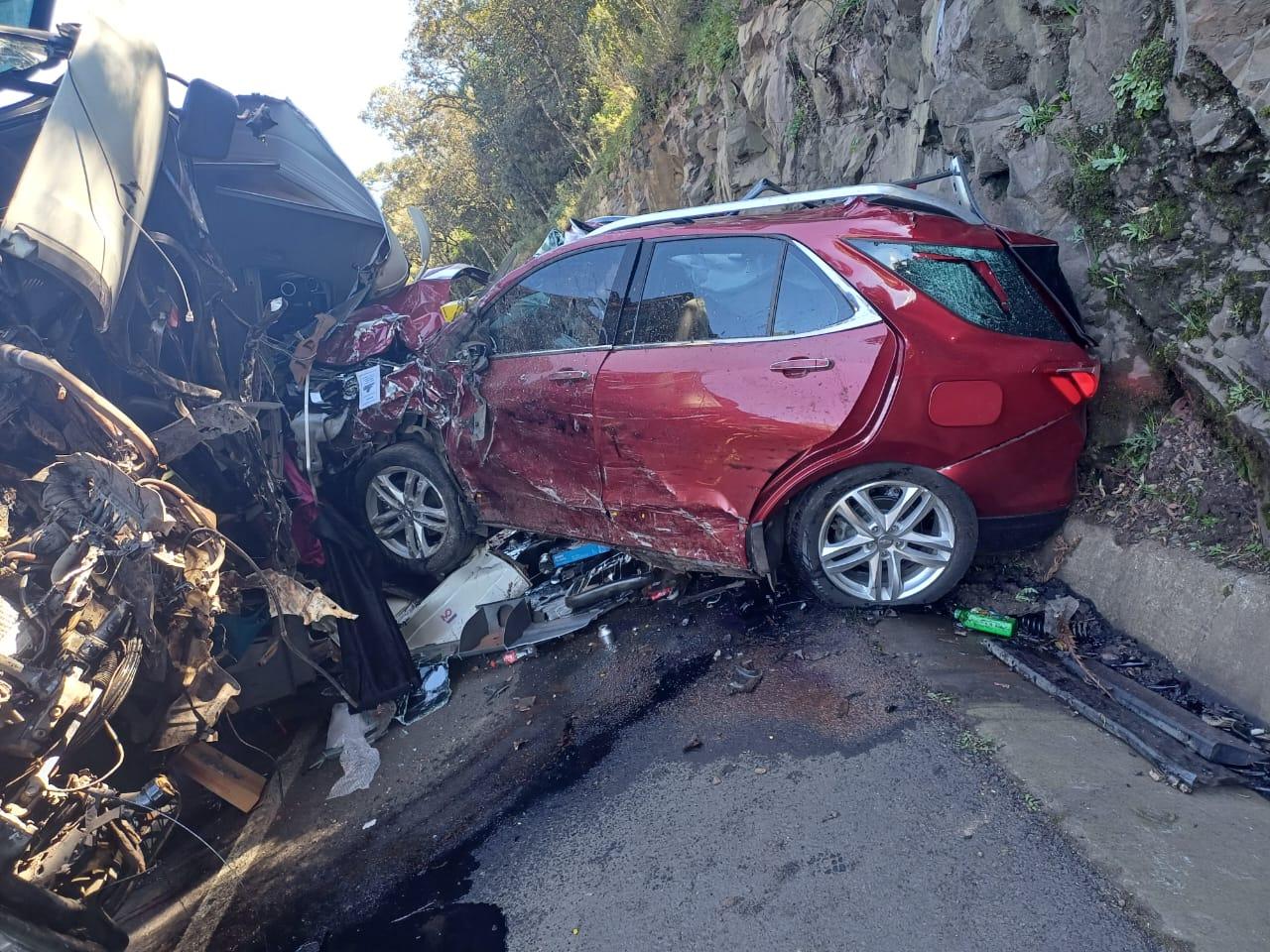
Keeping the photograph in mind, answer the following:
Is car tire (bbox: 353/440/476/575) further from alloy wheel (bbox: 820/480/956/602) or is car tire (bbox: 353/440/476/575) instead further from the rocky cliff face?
the rocky cliff face

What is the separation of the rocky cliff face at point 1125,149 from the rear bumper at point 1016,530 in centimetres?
57

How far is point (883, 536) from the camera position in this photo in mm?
3979

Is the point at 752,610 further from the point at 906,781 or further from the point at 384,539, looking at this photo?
the point at 384,539

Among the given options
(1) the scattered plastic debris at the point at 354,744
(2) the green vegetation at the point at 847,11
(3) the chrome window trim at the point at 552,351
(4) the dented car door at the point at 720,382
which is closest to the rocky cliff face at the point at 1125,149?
(2) the green vegetation at the point at 847,11

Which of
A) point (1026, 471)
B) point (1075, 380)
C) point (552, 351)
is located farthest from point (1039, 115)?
point (552, 351)

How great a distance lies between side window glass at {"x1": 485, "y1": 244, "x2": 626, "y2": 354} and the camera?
4.50 metres

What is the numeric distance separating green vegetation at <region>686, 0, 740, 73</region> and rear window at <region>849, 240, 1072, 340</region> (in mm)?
7499

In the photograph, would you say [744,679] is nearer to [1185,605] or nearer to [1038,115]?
[1185,605]

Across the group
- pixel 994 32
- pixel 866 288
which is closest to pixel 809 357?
pixel 866 288

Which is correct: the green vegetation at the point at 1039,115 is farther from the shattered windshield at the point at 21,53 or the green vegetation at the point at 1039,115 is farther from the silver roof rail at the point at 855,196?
the shattered windshield at the point at 21,53

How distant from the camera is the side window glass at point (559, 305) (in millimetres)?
4496

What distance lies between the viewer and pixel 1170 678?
3430mm

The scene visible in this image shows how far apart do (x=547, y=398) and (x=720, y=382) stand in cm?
109

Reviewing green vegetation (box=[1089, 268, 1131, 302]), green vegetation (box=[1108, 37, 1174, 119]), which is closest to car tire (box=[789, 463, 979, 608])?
green vegetation (box=[1089, 268, 1131, 302])
